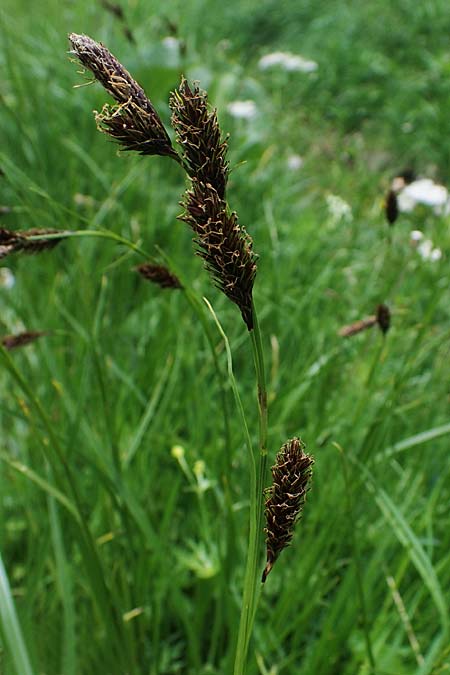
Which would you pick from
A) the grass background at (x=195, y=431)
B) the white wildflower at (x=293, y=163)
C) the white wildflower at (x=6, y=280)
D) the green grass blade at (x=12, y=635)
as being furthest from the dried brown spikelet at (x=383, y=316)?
the white wildflower at (x=293, y=163)

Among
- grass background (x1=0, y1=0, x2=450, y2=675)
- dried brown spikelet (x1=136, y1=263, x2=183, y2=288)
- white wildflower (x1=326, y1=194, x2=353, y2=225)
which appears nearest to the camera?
dried brown spikelet (x1=136, y1=263, x2=183, y2=288)

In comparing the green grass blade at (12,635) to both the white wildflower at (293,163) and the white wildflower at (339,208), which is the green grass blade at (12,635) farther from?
the white wildflower at (293,163)

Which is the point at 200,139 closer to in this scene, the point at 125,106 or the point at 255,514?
the point at 125,106

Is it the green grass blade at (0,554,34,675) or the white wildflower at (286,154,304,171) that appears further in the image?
the white wildflower at (286,154,304,171)

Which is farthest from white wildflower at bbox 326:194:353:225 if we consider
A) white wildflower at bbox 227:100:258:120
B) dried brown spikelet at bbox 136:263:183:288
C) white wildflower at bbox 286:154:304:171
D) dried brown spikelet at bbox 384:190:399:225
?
dried brown spikelet at bbox 136:263:183:288

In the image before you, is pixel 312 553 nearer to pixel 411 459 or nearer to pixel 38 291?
pixel 411 459

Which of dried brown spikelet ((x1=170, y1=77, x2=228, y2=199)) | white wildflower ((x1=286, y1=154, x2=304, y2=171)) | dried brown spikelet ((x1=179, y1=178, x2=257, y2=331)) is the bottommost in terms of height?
dried brown spikelet ((x1=179, y1=178, x2=257, y2=331))

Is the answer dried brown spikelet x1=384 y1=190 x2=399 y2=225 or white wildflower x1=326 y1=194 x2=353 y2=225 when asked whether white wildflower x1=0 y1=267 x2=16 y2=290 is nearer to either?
white wildflower x1=326 y1=194 x2=353 y2=225

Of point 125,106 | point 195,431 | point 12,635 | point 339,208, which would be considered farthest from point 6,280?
point 125,106

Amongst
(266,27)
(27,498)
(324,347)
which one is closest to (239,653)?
(27,498)
